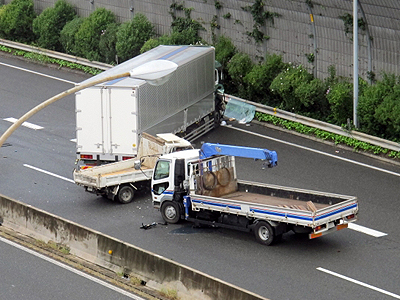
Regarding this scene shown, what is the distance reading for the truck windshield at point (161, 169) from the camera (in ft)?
72.0

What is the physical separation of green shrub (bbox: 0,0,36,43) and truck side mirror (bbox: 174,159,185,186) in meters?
22.0

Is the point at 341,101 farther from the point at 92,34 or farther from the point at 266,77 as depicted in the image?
the point at 92,34

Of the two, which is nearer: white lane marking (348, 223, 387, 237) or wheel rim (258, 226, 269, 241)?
wheel rim (258, 226, 269, 241)

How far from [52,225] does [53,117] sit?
37.6 feet

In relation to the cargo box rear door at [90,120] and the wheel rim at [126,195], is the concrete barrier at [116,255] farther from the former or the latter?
the cargo box rear door at [90,120]

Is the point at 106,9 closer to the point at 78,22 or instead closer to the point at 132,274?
the point at 78,22

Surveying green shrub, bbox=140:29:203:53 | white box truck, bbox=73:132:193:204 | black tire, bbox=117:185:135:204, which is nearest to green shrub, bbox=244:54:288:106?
green shrub, bbox=140:29:203:53

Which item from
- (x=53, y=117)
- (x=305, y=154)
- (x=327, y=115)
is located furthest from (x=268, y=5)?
(x=53, y=117)

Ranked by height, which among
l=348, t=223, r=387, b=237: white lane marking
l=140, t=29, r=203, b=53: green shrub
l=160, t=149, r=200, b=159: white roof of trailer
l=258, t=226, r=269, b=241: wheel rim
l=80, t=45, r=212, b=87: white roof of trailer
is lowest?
l=348, t=223, r=387, b=237: white lane marking

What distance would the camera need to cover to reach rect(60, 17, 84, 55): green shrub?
38344mm

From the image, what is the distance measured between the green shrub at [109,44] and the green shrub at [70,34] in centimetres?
189

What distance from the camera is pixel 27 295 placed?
1759 cm

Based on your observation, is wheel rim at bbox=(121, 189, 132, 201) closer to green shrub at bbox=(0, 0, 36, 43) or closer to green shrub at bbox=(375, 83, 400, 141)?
green shrub at bbox=(375, 83, 400, 141)

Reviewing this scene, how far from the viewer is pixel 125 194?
23.4 metres
